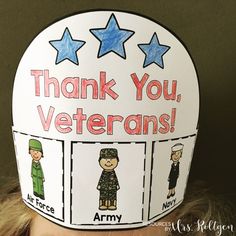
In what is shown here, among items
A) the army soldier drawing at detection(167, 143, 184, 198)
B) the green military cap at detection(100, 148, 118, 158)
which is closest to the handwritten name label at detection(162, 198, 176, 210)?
the army soldier drawing at detection(167, 143, 184, 198)

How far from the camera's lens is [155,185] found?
64 cm

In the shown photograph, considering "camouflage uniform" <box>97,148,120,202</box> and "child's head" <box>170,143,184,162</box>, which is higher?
"child's head" <box>170,143,184,162</box>

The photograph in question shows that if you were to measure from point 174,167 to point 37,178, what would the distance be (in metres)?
0.20

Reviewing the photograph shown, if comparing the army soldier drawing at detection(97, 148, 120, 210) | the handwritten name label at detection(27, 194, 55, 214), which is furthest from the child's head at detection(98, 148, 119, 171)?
the handwritten name label at detection(27, 194, 55, 214)

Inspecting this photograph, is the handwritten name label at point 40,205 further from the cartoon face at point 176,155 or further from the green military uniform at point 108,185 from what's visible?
the cartoon face at point 176,155

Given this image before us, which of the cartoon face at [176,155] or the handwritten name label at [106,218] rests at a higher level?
the cartoon face at [176,155]

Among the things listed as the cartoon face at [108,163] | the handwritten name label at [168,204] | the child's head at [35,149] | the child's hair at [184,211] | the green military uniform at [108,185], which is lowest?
the child's hair at [184,211]

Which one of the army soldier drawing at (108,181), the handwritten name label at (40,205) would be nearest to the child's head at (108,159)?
the army soldier drawing at (108,181)

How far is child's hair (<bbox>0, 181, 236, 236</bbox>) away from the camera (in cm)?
68

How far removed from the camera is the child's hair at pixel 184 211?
2.22 feet

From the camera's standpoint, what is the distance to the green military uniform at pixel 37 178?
637mm

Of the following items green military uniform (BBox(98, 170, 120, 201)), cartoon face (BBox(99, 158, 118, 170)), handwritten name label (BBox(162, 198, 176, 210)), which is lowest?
handwritten name label (BBox(162, 198, 176, 210))

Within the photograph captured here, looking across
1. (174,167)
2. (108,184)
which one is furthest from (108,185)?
(174,167)

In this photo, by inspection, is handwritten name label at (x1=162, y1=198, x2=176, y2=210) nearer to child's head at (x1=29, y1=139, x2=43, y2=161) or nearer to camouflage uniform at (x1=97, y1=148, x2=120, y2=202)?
camouflage uniform at (x1=97, y1=148, x2=120, y2=202)
